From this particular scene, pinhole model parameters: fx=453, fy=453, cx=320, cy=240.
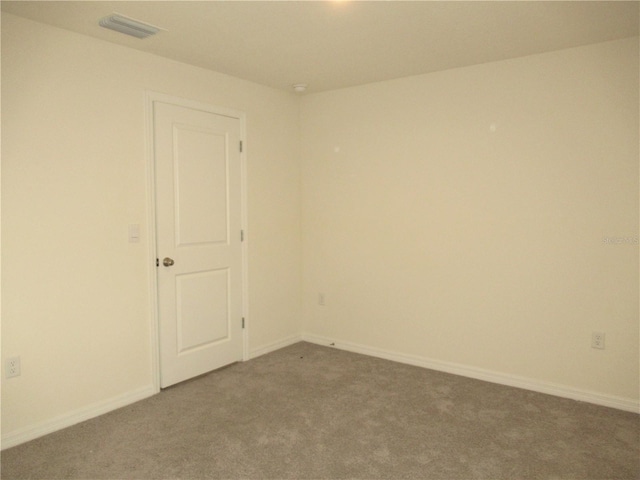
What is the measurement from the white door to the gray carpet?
331 mm

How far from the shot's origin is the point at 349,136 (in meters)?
4.17

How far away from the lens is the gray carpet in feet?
7.61

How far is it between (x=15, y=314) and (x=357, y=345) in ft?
8.89

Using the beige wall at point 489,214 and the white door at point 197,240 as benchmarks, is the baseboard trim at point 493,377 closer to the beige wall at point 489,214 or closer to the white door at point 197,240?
the beige wall at point 489,214

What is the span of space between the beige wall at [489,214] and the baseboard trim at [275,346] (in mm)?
241

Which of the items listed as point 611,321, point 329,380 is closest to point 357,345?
point 329,380

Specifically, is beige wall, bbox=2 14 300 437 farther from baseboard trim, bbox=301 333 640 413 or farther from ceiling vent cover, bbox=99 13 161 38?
baseboard trim, bbox=301 333 640 413

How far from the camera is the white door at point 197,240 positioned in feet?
10.8

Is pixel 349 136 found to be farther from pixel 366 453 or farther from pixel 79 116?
pixel 366 453

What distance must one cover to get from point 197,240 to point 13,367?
1.44 meters

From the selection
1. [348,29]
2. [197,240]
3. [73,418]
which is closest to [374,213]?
[197,240]

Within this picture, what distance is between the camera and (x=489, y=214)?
3439 mm

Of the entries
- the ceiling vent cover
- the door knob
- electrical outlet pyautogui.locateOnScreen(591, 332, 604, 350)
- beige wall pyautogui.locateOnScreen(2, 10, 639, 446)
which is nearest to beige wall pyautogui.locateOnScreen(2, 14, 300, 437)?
beige wall pyautogui.locateOnScreen(2, 10, 639, 446)

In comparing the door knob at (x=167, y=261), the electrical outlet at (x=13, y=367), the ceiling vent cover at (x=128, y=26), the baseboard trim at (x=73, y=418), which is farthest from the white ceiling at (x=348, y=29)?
the baseboard trim at (x=73, y=418)
